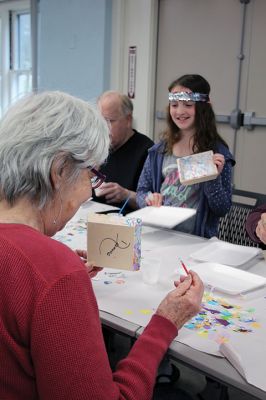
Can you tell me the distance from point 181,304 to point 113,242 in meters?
0.38

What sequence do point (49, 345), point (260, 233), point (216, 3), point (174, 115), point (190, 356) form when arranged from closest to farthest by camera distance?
point (49, 345) → point (190, 356) → point (260, 233) → point (174, 115) → point (216, 3)

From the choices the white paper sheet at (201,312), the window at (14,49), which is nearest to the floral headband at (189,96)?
the white paper sheet at (201,312)

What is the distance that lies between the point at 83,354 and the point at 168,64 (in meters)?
3.57

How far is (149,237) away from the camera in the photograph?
78.5 inches

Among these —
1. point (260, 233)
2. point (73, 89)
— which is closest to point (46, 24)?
point (73, 89)

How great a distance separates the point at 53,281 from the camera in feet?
2.49

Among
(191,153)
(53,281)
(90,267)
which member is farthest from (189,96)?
(53,281)

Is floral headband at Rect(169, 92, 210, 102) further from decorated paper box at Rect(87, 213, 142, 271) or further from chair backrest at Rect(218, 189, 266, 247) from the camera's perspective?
decorated paper box at Rect(87, 213, 142, 271)

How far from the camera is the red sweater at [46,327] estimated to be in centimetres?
75

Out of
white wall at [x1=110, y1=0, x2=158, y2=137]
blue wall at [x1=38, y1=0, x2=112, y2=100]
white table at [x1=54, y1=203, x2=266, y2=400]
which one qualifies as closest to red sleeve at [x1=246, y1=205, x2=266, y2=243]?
white table at [x1=54, y1=203, x2=266, y2=400]

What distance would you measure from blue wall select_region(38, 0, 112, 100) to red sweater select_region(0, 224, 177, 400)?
11.1ft

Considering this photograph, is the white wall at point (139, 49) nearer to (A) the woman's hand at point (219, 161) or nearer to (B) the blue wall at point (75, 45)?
(B) the blue wall at point (75, 45)

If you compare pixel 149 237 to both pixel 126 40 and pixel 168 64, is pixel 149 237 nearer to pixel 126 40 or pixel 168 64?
pixel 168 64

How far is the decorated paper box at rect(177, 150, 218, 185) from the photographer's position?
6.20ft
